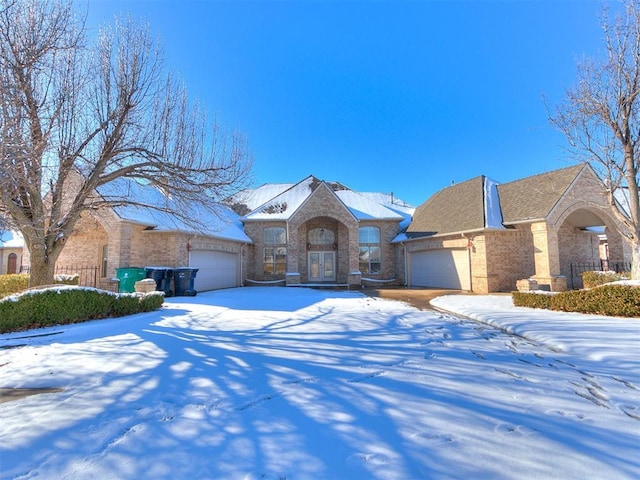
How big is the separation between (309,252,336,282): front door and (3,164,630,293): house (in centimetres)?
7

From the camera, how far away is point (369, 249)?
71.7 ft

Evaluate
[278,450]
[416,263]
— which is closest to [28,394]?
[278,450]

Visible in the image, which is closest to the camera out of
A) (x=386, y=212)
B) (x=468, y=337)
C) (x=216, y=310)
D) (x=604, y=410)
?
(x=604, y=410)

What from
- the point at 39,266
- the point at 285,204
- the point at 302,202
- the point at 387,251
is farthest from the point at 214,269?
the point at 387,251

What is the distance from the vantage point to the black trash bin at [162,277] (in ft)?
42.3

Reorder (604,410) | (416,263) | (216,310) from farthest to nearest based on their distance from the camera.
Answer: (416,263) → (216,310) → (604,410)

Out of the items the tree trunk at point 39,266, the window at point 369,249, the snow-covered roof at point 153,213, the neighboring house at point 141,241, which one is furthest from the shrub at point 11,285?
the window at point 369,249

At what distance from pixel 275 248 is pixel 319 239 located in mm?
3299

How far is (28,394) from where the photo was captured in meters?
3.72

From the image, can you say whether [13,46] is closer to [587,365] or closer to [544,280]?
[587,365]

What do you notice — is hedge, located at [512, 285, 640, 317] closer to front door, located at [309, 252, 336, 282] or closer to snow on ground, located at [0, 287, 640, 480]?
snow on ground, located at [0, 287, 640, 480]

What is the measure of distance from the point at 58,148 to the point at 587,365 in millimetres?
11571

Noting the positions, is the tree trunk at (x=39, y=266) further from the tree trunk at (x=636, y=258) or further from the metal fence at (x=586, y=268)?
the metal fence at (x=586, y=268)

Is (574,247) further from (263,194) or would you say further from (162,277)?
(162,277)
